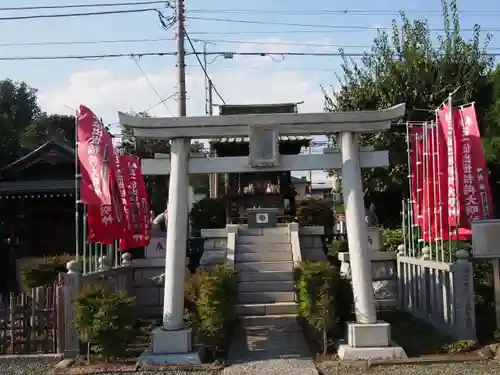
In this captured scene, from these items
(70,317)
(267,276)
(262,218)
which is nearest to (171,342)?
(70,317)

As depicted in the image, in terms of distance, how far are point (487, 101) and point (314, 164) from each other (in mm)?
10676

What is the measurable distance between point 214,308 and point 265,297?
3192 millimetres

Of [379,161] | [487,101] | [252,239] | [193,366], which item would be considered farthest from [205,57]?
[193,366]

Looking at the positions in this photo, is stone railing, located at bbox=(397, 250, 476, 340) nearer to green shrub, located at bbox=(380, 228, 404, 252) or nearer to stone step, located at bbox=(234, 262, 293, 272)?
stone step, located at bbox=(234, 262, 293, 272)

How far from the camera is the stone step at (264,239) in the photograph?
49.1 ft

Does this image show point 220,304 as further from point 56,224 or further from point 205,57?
point 56,224

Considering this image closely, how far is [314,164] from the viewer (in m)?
9.20

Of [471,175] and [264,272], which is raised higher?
[471,175]

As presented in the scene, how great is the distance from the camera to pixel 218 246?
15062 millimetres

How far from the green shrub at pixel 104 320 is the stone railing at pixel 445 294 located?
5.23m

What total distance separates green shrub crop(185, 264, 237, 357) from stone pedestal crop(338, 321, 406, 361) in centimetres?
188

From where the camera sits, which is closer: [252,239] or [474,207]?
[474,207]

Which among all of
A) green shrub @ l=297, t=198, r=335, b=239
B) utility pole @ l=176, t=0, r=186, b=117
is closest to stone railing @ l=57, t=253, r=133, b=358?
utility pole @ l=176, t=0, r=186, b=117

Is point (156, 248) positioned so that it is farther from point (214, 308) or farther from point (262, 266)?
point (214, 308)
